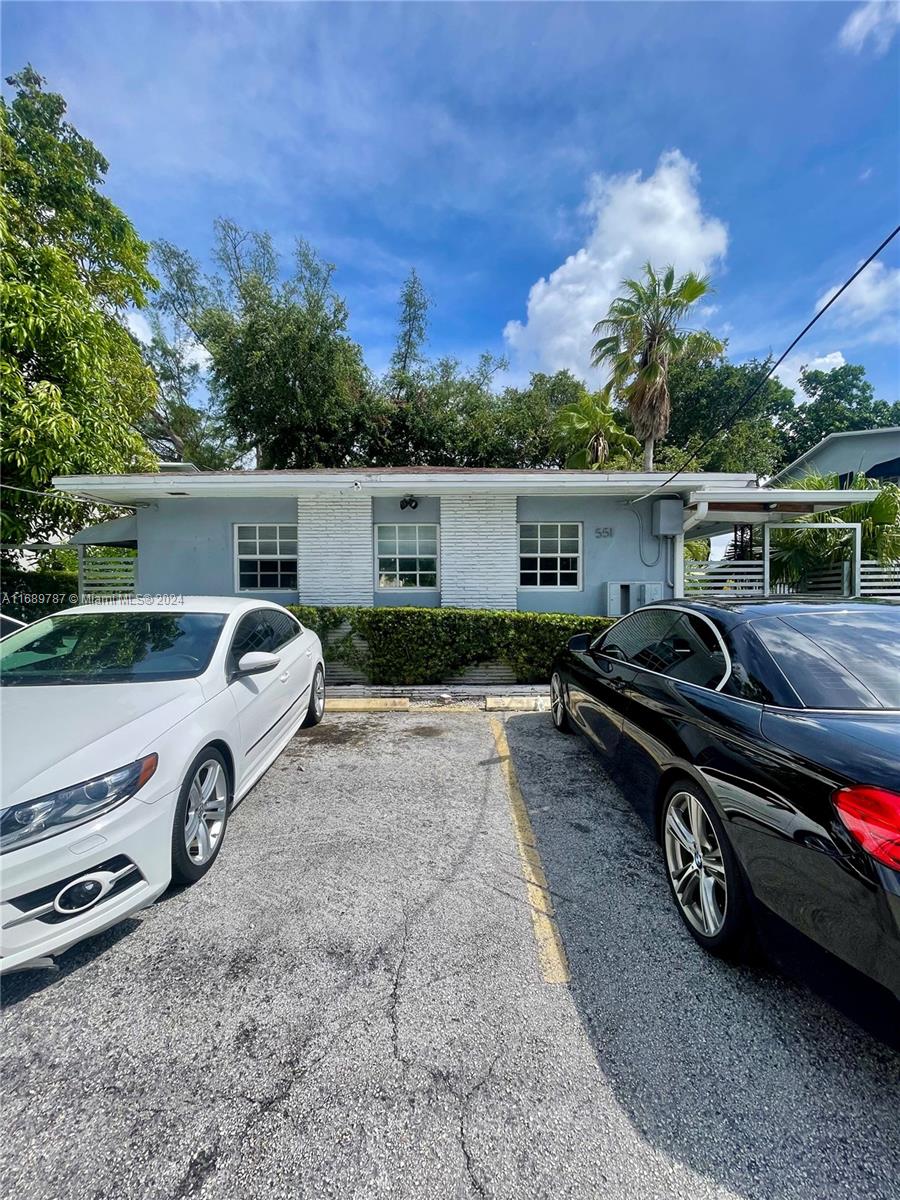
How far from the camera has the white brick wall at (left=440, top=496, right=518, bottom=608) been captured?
846 cm

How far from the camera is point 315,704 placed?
18.0ft

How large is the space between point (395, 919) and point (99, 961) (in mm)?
1310

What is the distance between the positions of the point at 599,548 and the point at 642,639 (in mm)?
5137

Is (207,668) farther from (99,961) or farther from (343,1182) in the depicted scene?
(343,1182)

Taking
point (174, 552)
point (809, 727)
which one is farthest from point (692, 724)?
point (174, 552)

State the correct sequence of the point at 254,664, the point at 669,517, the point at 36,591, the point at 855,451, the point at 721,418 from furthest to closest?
the point at 721,418
the point at 855,451
the point at 36,591
the point at 669,517
the point at 254,664

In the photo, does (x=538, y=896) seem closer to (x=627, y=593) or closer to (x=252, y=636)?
(x=252, y=636)

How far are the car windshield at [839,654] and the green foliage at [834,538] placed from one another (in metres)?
7.60

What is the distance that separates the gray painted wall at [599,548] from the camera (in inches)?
333

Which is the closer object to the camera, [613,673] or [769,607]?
[769,607]

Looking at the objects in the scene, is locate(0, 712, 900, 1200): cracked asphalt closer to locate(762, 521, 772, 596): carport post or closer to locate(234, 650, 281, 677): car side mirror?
locate(234, 650, 281, 677): car side mirror

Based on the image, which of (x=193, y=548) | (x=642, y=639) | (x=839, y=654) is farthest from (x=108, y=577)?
(x=839, y=654)

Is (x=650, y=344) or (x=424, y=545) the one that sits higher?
(x=650, y=344)

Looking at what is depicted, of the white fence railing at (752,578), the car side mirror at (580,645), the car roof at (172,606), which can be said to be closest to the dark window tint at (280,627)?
the car roof at (172,606)
